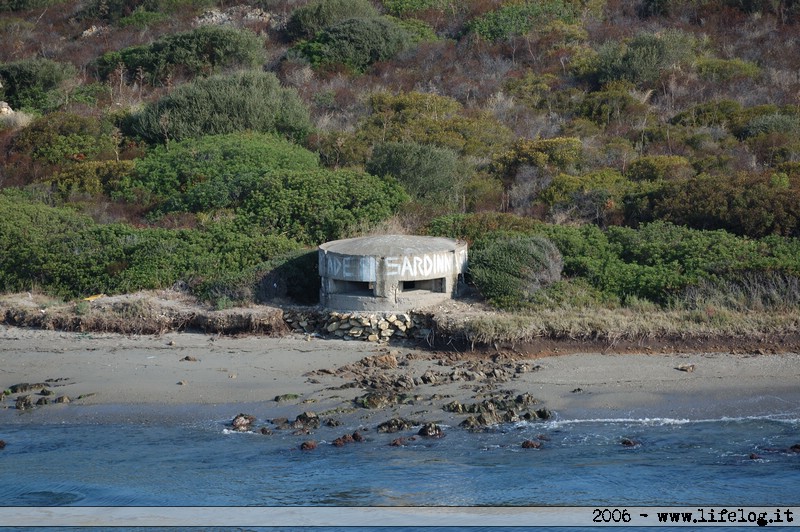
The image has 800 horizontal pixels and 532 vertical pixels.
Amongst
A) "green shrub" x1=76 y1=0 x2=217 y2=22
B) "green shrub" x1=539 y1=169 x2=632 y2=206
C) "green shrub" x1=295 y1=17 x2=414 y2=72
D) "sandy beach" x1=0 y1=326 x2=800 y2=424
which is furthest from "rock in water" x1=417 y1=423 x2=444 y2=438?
"green shrub" x1=76 y1=0 x2=217 y2=22

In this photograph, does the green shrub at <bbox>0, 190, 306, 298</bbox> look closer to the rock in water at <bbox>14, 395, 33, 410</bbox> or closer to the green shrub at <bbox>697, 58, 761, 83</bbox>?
the rock in water at <bbox>14, 395, 33, 410</bbox>

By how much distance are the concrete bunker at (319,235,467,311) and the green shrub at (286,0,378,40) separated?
2150 centimetres

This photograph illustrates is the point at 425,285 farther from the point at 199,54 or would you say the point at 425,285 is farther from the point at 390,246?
the point at 199,54

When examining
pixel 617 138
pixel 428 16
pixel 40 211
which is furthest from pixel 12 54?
pixel 617 138

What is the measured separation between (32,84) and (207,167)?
40.0 ft

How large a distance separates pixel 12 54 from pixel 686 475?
110 feet

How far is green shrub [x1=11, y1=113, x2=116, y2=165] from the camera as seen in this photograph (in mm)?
25656

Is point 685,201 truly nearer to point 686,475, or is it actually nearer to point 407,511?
point 686,475

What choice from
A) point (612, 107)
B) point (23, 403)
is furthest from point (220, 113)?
point (23, 403)

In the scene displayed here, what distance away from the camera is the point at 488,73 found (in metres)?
32.5

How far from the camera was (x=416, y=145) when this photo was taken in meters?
21.9

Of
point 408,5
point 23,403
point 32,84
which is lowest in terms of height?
point 23,403

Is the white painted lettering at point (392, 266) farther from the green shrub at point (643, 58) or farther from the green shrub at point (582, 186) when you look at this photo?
the green shrub at point (643, 58)

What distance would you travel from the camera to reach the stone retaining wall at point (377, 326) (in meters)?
15.4
